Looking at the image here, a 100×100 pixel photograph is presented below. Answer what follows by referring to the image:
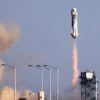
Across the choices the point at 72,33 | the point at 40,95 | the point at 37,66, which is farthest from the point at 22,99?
the point at 37,66

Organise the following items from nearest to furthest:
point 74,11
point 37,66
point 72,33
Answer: point 37,66, point 72,33, point 74,11

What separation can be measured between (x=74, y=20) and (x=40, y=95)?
3257 cm

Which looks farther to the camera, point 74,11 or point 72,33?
point 74,11

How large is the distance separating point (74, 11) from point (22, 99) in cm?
3984

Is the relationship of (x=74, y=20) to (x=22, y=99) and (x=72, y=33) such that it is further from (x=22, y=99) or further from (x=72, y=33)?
(x=22, y=99)

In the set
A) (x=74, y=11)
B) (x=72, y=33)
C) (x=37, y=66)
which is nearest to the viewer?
(x=37, y=66)

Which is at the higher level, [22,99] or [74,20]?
[74,20]

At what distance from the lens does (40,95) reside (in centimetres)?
19462

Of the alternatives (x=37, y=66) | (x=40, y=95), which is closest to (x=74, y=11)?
(x=40, y=95)

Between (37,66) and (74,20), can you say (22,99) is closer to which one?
(74,20)

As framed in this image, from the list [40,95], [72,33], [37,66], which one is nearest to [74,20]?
[72,33]

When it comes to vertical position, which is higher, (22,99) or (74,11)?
(74,11)

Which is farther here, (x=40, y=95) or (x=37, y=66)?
(x=40, y=95)

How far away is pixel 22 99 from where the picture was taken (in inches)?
7702
